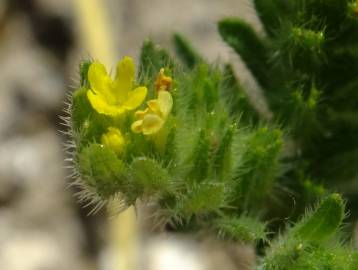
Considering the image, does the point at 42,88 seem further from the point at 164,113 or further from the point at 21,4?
the point at 164,113

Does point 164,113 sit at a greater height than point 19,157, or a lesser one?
greater

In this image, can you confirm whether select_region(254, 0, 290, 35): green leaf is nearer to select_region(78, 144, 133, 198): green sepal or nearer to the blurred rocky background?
select_region(78, 144, 133, 198): green sepal

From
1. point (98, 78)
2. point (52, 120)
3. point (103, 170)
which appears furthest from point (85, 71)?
point (52, 120)

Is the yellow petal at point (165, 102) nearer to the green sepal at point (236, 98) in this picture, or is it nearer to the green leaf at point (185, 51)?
the green sepal at point (236, 98)

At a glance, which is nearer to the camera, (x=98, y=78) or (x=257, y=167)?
(x=98, y=78)

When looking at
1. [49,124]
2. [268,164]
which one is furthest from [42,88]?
[268,164]

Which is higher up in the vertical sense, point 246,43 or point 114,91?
point 114,91

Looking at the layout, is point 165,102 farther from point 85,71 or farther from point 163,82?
point 85,71
